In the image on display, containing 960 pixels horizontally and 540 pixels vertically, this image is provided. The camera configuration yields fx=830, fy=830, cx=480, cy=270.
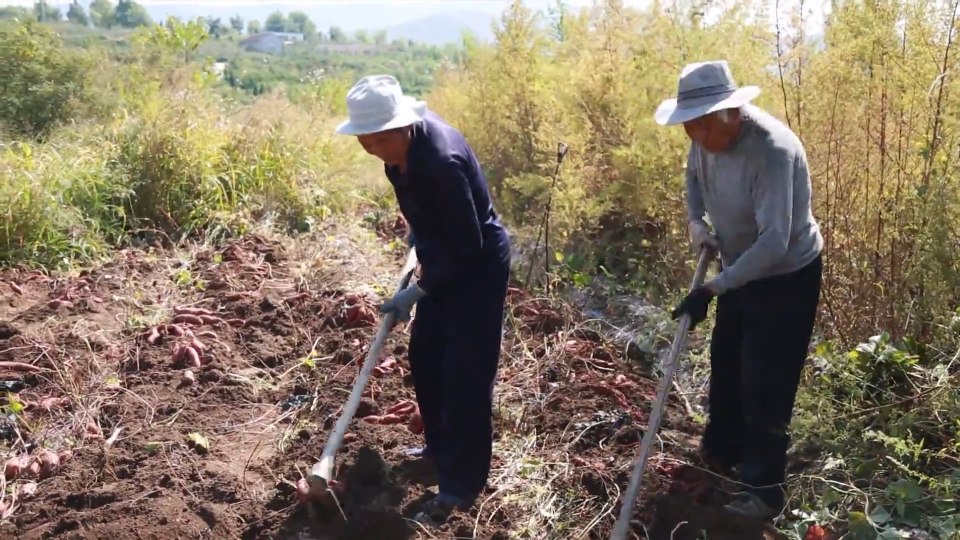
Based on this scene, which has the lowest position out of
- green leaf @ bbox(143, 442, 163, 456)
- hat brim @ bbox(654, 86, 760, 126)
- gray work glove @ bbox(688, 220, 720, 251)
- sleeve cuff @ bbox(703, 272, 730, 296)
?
green leaf @ bbox(143, 442, 163, 456)

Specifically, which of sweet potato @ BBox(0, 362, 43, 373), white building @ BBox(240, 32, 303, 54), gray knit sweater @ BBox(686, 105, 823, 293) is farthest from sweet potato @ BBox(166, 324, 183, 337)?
white building @ BBox(240, 32, 303, 54)

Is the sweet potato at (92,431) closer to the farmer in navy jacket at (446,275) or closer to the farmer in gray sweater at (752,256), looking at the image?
the farmer in navy jacket at (446,275)

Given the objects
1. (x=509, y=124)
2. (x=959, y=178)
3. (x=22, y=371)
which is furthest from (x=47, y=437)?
(x=509, y=124)

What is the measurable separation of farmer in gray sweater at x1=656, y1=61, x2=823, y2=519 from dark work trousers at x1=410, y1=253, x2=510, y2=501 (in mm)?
694

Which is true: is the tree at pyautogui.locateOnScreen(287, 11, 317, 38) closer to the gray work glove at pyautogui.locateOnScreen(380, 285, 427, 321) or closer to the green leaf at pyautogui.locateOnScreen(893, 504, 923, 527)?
the gray work glove at pyautogui.locateOnScreen(380, 285, 427, 321)

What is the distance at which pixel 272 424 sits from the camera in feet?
13.0

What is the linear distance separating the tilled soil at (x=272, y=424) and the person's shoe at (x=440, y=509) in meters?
0.05

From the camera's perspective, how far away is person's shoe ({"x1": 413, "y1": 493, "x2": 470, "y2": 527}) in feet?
10.3

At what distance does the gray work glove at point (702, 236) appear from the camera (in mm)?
3100

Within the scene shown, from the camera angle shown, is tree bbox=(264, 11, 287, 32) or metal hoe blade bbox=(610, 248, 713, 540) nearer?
metal hoe blade bbox=(610, 248, 713, 540)

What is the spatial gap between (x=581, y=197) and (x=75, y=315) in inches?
128

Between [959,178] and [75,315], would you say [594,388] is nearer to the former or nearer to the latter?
[959,178]

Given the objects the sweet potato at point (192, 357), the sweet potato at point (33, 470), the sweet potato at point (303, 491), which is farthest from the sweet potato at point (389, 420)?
the sweet potato at point (33, 470)

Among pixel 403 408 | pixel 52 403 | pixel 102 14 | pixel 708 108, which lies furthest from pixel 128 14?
pixel 708 108
